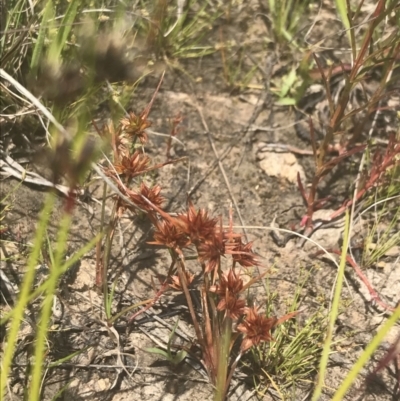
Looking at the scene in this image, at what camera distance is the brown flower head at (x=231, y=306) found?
3.86 feet

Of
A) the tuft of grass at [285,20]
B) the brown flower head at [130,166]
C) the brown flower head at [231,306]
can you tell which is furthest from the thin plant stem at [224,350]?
the tuft of grass at [285,20]

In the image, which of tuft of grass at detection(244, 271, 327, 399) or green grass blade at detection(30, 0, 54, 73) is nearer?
tuft of grass at detection(244, 271, 327, 399)

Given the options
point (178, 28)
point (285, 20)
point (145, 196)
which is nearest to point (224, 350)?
point (145, 196)

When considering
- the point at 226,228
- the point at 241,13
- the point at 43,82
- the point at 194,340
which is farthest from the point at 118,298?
the point at 241,13

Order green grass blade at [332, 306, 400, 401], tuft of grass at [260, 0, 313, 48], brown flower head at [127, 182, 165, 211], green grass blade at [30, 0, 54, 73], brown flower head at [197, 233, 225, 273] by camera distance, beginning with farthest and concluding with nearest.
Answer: tuft of grass at [260, 0, 313, 48] → green grass blade at [30, 0, 54, 73] → brown flower head at [127, 182, 165, 211] → brown flower head at [197, 233, 225, 273] → green grass blade at [332, 306, 400, 401]

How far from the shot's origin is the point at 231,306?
1.18 meters

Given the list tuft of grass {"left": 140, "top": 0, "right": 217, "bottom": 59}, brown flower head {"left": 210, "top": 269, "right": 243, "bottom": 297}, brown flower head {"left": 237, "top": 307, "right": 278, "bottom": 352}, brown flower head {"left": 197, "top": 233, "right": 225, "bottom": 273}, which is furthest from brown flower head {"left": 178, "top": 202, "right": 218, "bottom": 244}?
tuft of grass {"left": 140, "top": 0, "right": 217, "bottom": 59}

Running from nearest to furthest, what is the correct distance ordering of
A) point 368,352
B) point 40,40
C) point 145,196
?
point 368,352 < point 145,196 < point 40,40

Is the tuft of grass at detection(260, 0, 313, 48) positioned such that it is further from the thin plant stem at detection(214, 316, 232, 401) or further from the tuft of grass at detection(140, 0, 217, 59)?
the thin plant stem at detection(214, 316, 232, 401)

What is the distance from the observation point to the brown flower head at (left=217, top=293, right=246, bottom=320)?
1176 mm

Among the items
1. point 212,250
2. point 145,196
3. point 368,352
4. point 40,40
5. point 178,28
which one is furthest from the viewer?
point 178,28

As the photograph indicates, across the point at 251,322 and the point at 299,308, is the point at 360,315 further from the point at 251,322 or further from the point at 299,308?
the point at 251,322

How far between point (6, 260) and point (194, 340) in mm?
586

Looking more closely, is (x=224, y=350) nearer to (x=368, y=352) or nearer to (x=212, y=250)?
(x=212, y=250)
